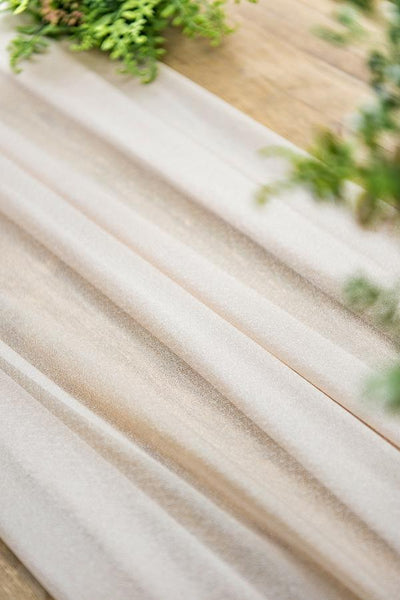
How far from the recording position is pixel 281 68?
190cm

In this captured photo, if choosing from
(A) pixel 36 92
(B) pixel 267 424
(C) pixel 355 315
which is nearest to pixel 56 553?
(B) pixel 267 424

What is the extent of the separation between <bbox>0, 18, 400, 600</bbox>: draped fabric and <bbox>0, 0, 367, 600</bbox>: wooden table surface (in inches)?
3.7

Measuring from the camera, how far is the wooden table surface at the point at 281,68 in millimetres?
1804

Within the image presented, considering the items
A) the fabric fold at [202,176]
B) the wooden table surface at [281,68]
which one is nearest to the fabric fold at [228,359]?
the fabric fold at [202,176]

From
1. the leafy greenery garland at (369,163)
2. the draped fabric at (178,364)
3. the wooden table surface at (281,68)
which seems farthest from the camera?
the wooden table surface at (281,68)

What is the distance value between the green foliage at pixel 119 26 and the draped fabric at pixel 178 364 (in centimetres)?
10

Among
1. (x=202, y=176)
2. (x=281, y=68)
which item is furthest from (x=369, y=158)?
(x=281, y=68)

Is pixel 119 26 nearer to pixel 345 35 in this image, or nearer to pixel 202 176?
pixel 202 176

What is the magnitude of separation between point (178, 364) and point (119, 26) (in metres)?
1.03

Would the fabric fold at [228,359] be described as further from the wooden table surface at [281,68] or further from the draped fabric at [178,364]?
the wooden table surface at [281,68]

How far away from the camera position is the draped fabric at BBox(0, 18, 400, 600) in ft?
3.71

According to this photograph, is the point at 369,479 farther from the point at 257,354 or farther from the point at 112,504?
the point at 112,504

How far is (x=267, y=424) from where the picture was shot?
126 cm

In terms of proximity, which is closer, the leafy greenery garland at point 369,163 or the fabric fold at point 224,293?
the leafy greenery garland at point 369,163
